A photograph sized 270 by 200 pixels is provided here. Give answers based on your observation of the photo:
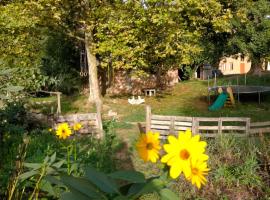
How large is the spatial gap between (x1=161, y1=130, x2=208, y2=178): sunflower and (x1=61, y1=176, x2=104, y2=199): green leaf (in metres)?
0.47

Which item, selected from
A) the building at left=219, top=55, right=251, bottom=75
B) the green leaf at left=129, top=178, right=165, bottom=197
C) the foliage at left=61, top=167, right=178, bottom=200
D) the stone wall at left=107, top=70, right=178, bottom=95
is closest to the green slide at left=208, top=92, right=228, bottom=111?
the stone wall at left=107, top=70, right=178, bottom=95

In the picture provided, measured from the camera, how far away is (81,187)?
169 centimetres

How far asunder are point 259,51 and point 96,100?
1462 cm

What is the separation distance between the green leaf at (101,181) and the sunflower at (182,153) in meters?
0.44

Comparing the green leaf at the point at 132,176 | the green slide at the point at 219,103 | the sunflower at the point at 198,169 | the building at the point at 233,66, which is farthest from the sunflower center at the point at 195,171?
the building at the point at 233,66

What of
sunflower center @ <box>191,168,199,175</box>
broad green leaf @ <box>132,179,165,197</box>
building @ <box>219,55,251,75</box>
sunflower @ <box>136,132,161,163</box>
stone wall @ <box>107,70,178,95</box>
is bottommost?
stone wall @ <box>107,70,178,95</box>

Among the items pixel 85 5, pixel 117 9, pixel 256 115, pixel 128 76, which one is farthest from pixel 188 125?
pixel 128 76

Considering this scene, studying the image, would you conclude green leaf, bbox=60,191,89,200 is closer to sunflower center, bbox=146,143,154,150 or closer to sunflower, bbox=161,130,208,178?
sunflower center, bbox=146,143,154,150

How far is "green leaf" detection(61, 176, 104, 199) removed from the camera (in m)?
1.67

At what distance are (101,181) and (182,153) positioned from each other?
0.53 meters

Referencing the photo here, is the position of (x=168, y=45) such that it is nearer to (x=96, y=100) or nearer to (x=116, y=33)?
(x=116, y=33)

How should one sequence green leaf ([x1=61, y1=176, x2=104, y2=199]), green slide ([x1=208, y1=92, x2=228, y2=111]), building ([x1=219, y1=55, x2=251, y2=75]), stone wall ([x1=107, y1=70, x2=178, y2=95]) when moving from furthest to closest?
building ([x1=219, y1=55, x2=251, y2=75]) → stone wall ([x1=107, y1=70, x2=178, y2=95]) → green slide ([x1=208, y1=92, x2=228, y2=111]) → green leaf ([x1=61, y1=176, x2=104, y2=199])

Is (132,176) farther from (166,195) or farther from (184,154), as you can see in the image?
(184,154)

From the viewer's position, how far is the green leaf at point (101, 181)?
1.71 meters
